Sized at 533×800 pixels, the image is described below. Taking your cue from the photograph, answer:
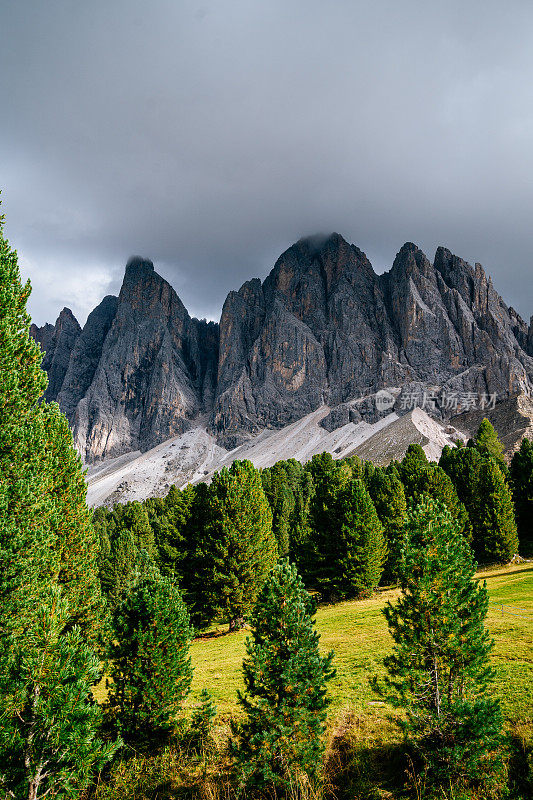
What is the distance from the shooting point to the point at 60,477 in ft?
54.2

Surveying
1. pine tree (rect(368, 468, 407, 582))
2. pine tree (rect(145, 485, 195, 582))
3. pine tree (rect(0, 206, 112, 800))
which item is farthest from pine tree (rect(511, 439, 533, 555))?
pine tree (rect(0, 206, 112, 800))

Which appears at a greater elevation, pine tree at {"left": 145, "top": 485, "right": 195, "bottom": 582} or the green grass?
pine tree at {"left": 145, "top": 485, "right": 195, "bottom": 582}

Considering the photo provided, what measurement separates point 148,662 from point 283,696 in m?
4.51

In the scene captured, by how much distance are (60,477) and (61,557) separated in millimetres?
3070

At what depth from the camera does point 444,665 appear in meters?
8.59

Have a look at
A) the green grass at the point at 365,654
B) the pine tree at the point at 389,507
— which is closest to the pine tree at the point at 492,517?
the green grass at the point at 365,654

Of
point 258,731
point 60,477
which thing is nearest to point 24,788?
point 258,731

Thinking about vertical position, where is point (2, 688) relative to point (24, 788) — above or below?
above

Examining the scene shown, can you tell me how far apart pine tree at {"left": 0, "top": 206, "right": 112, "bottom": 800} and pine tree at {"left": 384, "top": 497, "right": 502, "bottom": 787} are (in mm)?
6577

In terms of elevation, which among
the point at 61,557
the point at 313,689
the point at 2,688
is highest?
the point at 61,557

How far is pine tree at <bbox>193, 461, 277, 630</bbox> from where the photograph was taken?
2831 centimetres

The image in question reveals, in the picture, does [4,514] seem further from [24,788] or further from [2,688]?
[24,788]

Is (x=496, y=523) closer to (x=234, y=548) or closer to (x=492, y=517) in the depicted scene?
(x=492, y=517)

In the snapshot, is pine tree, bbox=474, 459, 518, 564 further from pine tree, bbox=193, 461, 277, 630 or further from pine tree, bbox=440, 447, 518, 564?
pine tree, bbox=193, 461, 277, 630
